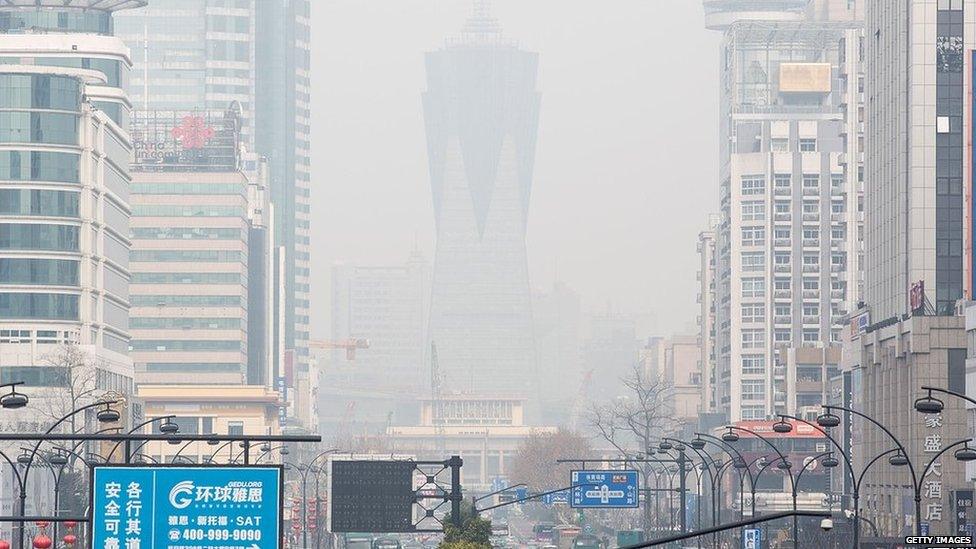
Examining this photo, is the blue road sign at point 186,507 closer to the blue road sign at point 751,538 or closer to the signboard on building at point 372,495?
the signboard on building at point 372,495

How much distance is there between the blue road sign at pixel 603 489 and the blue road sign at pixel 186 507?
7748 centimetres

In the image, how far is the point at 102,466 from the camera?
47250 millimetres

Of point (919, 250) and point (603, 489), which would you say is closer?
point (603, 489)

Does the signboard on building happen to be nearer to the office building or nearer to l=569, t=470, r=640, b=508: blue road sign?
l=569, t=470, r=640, b=508: blue road sign

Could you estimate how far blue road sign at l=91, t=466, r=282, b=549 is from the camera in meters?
46.6

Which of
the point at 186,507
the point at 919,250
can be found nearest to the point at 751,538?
the point at 919,250

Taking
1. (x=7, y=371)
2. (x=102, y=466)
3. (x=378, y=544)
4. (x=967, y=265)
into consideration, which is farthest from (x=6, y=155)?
(x=102, y=466)

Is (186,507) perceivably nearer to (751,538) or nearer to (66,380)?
(751,538)

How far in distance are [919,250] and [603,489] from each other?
3700cm

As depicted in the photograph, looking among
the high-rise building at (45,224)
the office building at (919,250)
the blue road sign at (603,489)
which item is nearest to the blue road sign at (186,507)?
the blue road sign at (603,489)

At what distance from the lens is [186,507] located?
154 ft

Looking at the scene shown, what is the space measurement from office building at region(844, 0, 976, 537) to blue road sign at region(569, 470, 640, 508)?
72.7ft

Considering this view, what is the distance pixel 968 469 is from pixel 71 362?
240ft

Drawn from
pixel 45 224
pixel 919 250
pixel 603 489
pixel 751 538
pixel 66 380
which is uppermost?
pixel 45 224
